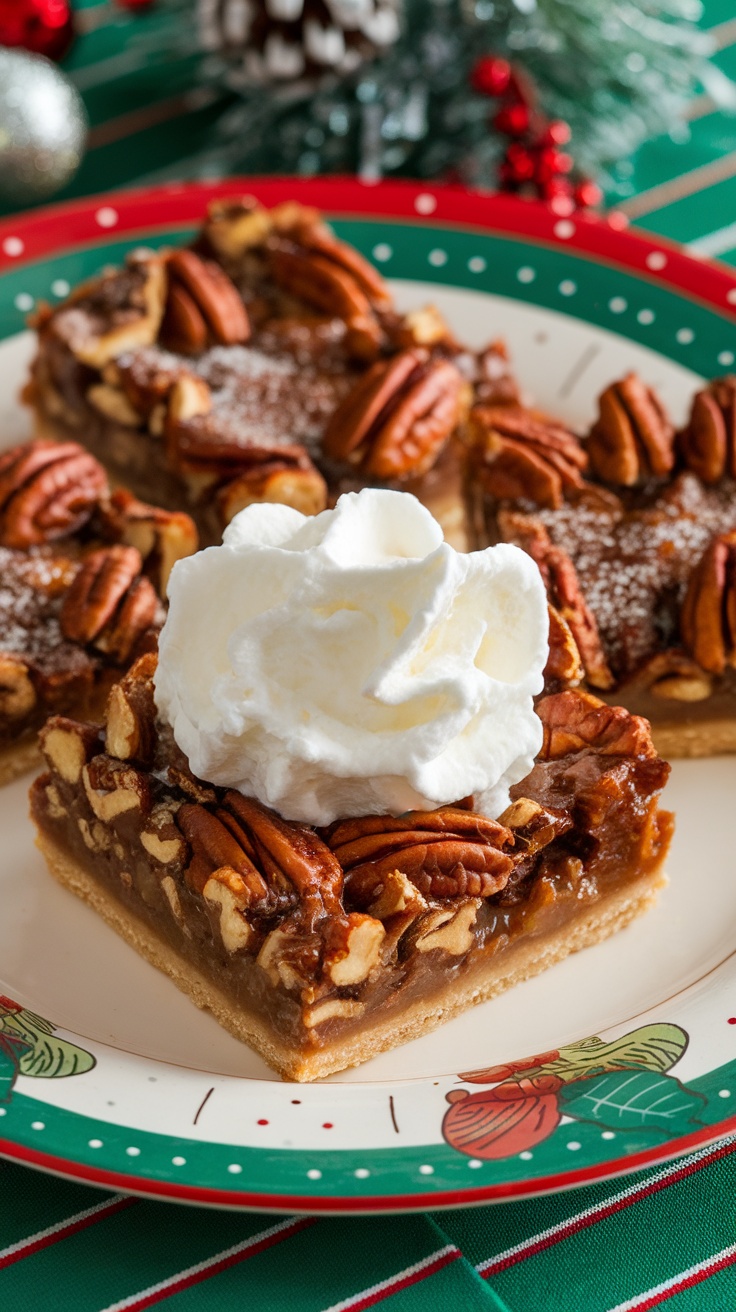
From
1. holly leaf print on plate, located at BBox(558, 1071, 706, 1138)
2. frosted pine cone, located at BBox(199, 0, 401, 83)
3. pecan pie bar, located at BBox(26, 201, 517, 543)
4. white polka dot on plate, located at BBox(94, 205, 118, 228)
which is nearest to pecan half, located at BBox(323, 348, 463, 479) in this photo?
pecan pie bar, located at BBox(26, 201, 517, 543)

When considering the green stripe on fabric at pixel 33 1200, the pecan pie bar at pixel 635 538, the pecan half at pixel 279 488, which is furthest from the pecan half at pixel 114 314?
the green stripe on fabric at pixel 33 1200

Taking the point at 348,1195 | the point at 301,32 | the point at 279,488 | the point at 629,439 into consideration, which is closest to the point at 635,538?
the point at 629,439

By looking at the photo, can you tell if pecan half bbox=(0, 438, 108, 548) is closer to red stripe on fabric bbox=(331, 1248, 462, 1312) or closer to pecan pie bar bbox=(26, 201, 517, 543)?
pecan pie bar bbox=(26, 201, 517, 543)

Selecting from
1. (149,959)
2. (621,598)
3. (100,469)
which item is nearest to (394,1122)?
(149,959)

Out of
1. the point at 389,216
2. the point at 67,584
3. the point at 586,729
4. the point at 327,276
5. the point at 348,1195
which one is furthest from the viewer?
the point at 389,216

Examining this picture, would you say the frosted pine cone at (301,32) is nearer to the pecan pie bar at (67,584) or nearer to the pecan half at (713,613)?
the pecan pie bar at (67,584)

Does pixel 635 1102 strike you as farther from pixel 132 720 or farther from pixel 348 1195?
pixel 132 720

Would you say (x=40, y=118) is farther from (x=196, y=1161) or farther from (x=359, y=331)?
(x=196, y=1161)
